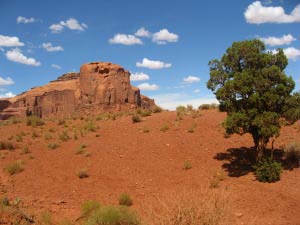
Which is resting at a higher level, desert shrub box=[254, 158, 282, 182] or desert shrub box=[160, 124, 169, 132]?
desert shrub box=[160, 124, 169, 132]

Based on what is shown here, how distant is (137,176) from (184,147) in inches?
149

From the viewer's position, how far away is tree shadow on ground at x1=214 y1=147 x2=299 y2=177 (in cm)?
1427

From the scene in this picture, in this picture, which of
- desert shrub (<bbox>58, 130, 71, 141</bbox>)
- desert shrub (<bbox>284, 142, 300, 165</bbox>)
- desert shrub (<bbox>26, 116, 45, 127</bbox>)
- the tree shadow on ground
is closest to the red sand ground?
the tree shadow on ground

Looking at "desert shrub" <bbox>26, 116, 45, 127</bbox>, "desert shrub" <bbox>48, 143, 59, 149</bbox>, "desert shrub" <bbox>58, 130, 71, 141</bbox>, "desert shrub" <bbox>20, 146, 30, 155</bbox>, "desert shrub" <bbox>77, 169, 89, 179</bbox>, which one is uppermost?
"desert shrub" <bbox>26, 116, 45, 127</bbox>

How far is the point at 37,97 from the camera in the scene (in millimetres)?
70312

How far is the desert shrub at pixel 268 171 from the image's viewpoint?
12.9 meters

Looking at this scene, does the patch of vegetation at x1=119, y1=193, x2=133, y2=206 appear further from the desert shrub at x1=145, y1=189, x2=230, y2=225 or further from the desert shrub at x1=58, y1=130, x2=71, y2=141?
the desert shrub at x1=58, y1=130, x2=71, y2=141

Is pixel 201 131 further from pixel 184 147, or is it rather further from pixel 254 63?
pixel 254 63

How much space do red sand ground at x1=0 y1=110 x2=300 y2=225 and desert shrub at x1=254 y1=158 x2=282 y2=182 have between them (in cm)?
27

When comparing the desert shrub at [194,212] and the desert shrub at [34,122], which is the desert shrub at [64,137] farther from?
the desert shrub at [194,212]

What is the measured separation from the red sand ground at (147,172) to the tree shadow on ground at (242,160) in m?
0.08

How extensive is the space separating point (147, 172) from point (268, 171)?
203 inches

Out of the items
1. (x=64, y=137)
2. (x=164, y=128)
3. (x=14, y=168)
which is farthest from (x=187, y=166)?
(x=64, y=137)

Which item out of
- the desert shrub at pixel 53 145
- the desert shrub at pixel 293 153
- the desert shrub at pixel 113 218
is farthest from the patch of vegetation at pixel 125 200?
the desert shrub at pixel 53 145
